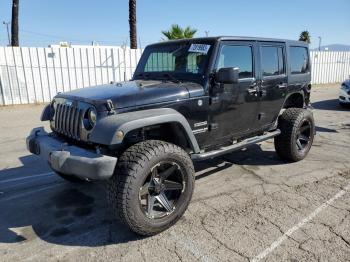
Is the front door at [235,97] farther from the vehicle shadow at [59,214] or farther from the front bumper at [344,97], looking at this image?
the front bumper at [344,97]

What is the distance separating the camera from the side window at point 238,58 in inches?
168

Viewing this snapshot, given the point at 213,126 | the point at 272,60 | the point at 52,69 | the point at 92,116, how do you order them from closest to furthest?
the point at 92,116 < the point at 213,126 < the point at 272,60 < the point at 52,69

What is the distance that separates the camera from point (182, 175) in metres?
3.55

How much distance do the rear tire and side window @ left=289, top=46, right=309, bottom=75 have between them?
0.69 meters

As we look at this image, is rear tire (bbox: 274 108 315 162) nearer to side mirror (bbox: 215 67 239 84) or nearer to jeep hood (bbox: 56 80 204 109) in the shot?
side mirror (bbox: 215 67 239 84)

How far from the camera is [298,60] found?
18.7 feet

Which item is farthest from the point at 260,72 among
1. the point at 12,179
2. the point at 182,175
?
the point at 12,179

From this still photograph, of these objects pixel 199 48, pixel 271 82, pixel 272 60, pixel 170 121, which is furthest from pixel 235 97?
pixel 170 121

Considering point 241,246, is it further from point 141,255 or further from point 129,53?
point 129,53

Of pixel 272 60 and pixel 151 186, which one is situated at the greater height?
pixel 272 60

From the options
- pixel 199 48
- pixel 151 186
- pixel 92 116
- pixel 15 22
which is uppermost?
pixel 15 22

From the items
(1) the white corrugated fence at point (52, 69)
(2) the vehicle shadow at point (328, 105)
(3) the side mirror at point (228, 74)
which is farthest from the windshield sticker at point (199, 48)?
(2) the vehicle shadow at point (328, 105)

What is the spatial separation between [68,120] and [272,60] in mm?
3127

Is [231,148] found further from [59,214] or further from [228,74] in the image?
[59,214]
